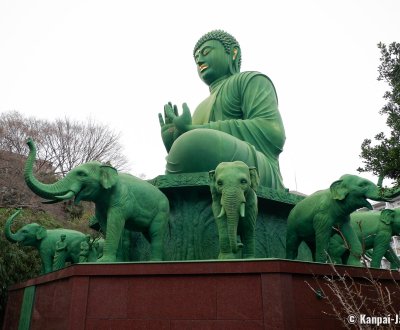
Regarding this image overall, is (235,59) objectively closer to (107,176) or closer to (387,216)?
(387,216)

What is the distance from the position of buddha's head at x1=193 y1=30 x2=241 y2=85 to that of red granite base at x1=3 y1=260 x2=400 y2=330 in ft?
19.6

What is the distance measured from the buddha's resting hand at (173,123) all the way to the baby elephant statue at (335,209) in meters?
2.28

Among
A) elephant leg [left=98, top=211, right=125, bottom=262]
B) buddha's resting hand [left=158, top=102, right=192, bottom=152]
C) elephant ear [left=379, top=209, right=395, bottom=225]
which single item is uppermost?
buddha's resting hand [left=158, top=102, right=192, bottom=152]

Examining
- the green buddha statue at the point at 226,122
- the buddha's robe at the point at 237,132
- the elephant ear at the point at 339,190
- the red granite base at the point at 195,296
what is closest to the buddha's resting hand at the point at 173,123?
the green buddha statue at the point at 226,122

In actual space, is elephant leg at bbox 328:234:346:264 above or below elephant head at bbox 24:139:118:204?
below

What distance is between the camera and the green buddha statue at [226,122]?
620 cm

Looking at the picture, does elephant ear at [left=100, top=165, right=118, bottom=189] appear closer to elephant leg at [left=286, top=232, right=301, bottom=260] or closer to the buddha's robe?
the buddha's robe

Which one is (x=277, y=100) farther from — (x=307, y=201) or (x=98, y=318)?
(x=98, y=318)

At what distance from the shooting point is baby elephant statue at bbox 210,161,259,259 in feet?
15.4

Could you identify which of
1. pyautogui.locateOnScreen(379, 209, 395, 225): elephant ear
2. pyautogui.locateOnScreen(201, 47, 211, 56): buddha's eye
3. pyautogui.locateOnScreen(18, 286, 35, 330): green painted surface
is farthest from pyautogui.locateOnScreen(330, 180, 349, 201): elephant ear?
pyautogui.locateOnScreen(201, 47, 211, 56): buddha's eye

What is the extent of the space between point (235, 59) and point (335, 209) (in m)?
5.06

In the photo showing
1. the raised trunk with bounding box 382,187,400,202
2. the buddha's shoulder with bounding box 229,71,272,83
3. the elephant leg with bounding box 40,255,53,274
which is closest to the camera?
the raised trunk with bounding box 382,187,400,202

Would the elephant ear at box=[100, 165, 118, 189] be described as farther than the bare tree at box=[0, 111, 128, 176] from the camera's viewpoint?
No

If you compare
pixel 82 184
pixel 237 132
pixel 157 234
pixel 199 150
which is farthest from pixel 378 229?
pixel 82 184
